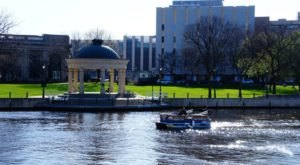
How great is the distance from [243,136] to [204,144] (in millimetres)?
6517

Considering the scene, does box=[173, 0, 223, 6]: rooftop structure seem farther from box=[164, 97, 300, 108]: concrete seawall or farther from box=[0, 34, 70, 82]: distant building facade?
box=[164, 97, 300, 108]: concrete seawall

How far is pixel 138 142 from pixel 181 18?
121535 mm

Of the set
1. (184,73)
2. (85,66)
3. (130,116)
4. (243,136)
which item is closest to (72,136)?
(243,136)

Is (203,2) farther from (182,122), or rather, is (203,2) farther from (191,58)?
(182,122)

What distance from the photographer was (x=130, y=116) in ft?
220

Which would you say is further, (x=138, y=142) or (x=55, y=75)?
(x=55, y=75)

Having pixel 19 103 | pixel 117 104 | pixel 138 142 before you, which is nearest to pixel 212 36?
pixel 117 104

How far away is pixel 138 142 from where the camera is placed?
44875 millimetres

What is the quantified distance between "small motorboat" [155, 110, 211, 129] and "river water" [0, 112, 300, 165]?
1.00 m

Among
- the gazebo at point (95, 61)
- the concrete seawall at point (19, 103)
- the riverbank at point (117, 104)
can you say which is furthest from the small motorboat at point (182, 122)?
the gazebo at point (95, 61)

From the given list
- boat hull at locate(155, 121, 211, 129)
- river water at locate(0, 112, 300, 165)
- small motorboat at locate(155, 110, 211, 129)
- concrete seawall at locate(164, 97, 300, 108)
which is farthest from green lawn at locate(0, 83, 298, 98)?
boat hull at locate(155, 121, 211, 129)

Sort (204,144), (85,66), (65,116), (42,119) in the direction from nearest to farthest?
(204,144) < (42,119) < (65,116) < (85,66)

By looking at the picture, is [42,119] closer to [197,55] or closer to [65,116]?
[65,116]

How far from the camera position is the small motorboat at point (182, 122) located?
55219mm
